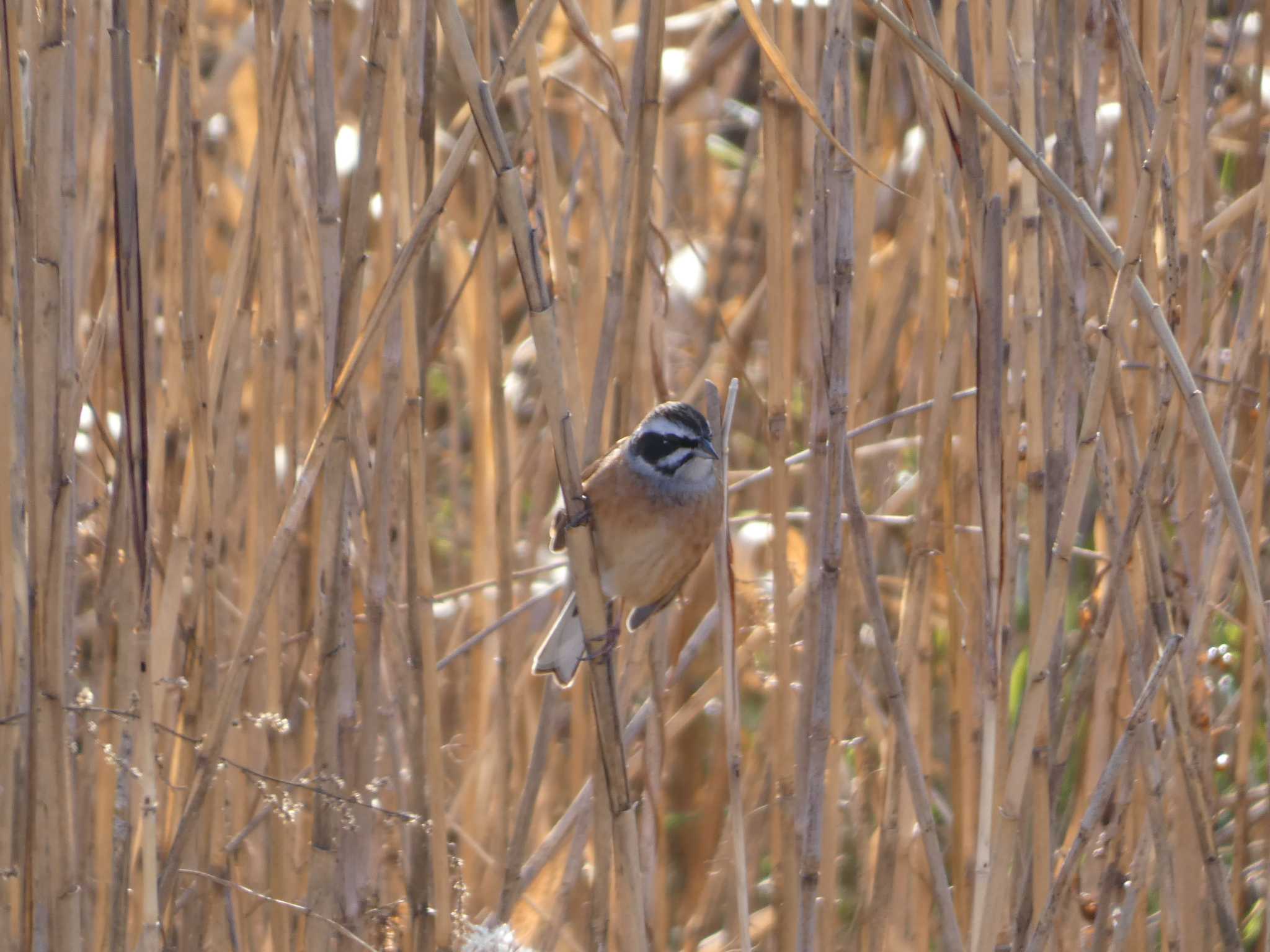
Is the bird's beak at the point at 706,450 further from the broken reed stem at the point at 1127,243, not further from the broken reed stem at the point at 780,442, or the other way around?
the broken reed stem at the point at 1127,243

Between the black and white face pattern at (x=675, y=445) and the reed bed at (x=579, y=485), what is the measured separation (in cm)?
8

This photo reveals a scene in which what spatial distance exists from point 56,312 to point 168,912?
949mm

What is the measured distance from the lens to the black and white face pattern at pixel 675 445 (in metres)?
2.62

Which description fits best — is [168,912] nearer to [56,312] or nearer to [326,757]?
[326,757]

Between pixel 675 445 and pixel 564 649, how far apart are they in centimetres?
46

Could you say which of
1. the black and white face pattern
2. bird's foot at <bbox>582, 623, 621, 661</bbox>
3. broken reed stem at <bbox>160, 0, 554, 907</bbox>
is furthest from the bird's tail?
broken reed stem at <bbox>160, 0, 554, 907</bbox>

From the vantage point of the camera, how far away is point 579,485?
1.75 meters

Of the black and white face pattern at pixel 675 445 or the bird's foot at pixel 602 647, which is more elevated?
the black and white face pattern at pixel 675 445

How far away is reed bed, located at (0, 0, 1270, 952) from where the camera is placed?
182 cm

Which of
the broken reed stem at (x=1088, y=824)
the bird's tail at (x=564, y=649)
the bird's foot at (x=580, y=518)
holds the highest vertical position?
the bird's tail at (x=564, y=649)

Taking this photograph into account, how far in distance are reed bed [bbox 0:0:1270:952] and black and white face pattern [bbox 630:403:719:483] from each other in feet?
0.26

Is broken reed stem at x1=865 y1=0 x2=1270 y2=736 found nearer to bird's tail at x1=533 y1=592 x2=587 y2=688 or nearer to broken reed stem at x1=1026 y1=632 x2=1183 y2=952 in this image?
broken reed stem at x1=1026 y1=632 x2=1183 y2=952

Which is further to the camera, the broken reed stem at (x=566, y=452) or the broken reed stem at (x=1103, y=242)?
the broken reed stem at (x=1103, y=242)

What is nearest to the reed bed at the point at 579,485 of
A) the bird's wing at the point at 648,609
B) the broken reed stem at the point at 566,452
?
the broken reed stem at the point at 566,452
